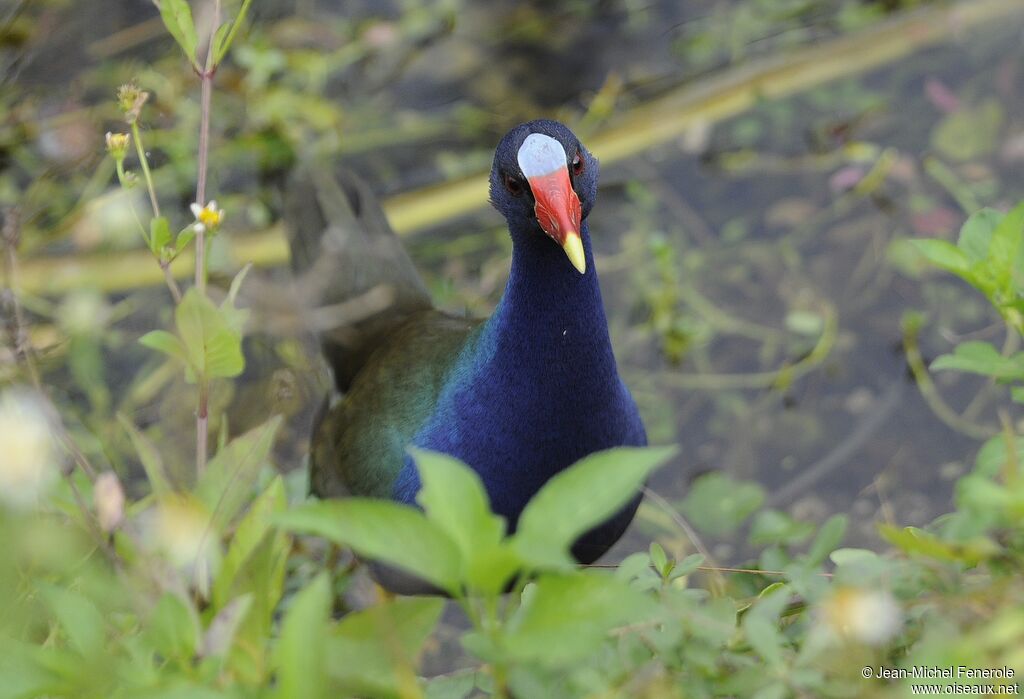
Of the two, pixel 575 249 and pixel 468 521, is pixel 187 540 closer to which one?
pixel 468 521

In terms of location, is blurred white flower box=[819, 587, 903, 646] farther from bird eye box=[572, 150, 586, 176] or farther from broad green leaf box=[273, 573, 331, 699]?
bird eye box=[572, 150, 586, 176]

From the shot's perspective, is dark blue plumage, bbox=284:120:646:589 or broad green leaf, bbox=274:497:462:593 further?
dark blue plumage, bbox=284:120:646:589

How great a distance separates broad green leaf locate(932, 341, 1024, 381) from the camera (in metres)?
1.10

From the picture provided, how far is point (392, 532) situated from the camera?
814 mm

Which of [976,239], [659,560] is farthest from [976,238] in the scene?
[659,560]

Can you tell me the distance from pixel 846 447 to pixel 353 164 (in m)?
1.52

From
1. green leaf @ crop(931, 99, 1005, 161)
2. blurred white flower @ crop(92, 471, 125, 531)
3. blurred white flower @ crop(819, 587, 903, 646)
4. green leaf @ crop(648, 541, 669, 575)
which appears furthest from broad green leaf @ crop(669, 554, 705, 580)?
green leaf @ crop(931, 99, 1005, 161)

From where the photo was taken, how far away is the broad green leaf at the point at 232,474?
1103mm

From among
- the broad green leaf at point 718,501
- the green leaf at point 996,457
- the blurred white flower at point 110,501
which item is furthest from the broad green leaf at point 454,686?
the broad green leaf at point 718,501

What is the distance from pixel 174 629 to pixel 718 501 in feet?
5.28

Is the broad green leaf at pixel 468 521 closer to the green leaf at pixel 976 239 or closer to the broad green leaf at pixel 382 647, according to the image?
the broad green leaf at pixel 382 647

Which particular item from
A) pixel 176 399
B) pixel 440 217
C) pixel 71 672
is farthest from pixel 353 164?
pixel 71 672

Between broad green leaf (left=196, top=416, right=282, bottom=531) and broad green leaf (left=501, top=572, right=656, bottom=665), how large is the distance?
38cm

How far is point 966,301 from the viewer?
8.64 ft
